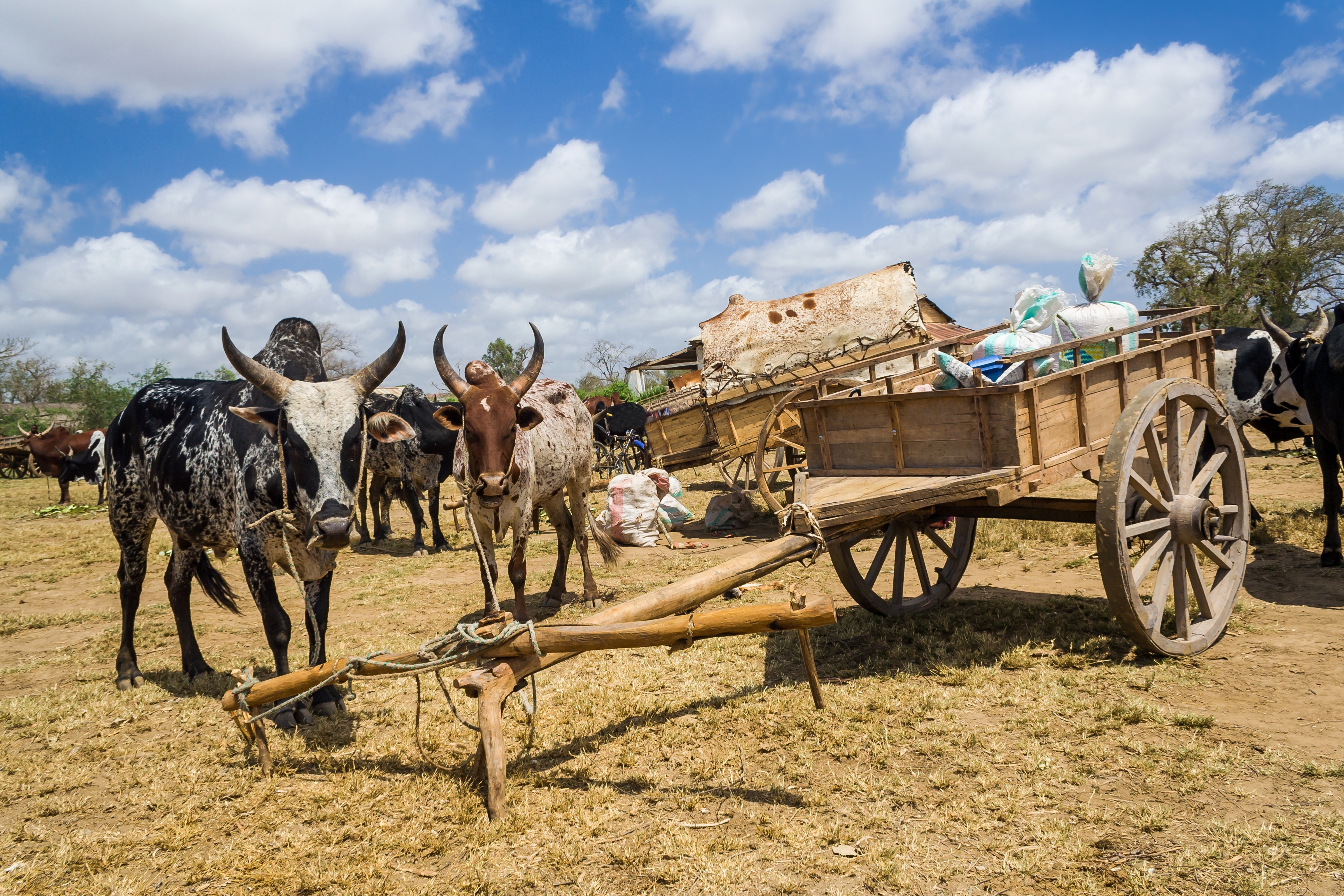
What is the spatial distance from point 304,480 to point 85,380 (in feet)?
158

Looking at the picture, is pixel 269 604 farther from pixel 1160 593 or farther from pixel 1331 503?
pixel 1331 503

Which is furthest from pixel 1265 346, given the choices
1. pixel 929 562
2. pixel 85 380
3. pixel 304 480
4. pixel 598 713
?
pixel 85 380

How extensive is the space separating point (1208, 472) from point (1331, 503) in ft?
7.73

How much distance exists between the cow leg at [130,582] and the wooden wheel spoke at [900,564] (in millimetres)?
5156

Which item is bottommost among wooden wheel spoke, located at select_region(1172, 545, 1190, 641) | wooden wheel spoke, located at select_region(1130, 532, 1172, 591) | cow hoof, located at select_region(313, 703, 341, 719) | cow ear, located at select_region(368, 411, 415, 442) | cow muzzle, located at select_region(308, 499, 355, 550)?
cow hoof, located at select_region(313, 703, 341, 719)

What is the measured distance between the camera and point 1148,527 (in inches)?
156

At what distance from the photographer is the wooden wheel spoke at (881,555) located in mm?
5219

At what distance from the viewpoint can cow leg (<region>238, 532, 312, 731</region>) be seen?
13.8 ft

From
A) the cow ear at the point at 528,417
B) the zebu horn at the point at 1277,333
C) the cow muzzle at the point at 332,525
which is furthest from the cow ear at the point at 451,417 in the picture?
the zebu horn at the point at 1277,333

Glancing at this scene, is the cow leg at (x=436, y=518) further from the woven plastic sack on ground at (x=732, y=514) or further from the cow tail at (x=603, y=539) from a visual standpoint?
the cow tail at (x=603, y=539)

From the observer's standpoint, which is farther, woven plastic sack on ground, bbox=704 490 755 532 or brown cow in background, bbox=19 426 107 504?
brown cow in background, bbox=19 426 107 504

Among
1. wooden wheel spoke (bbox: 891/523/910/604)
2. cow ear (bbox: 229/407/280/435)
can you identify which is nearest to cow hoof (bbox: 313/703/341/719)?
cow ear (bbox: 229/407/280/435)

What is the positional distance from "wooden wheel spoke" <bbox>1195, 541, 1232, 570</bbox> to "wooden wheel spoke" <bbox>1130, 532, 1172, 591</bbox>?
190 millimetres

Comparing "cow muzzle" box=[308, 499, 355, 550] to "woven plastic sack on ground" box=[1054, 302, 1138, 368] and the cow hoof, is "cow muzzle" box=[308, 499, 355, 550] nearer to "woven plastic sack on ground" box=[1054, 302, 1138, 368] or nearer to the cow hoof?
the cow hoof
